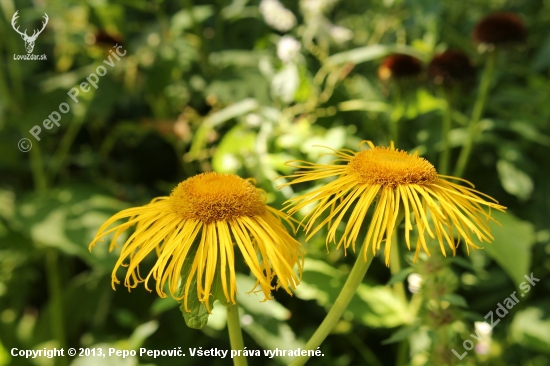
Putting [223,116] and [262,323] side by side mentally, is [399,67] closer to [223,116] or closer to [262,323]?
[223,116]

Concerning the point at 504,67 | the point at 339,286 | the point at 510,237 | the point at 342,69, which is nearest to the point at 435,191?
the point at 339,286

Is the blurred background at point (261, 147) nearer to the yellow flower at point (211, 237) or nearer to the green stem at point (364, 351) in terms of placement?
the green stem at point (364, 351)

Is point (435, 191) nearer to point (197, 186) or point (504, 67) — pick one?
point (197, 186)

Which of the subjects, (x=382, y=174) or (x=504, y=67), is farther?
(x=504, y=67)

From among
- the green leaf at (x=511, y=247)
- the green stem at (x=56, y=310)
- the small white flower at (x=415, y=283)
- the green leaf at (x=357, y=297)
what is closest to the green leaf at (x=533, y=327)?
the green leaf at (x=511, y=247)

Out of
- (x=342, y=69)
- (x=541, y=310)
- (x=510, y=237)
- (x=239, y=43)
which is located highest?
(x=239, y=43)

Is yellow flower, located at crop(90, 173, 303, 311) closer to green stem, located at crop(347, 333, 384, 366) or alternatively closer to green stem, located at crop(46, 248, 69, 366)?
green stem, located at crop(347, 333, 384, 366)

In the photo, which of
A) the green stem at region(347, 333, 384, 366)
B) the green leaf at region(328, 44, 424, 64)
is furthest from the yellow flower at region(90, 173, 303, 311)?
the green leaf at region(328, 44, 424, 64)
